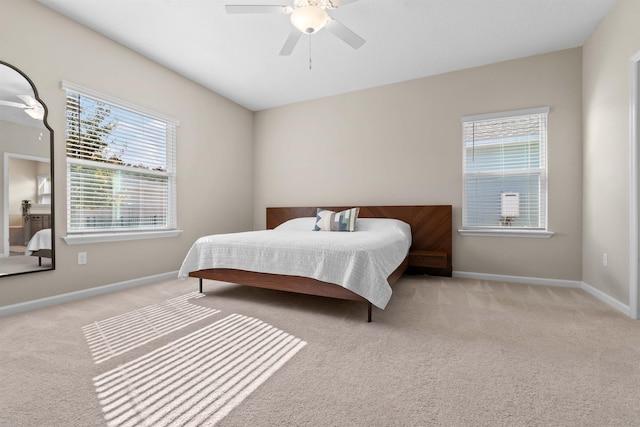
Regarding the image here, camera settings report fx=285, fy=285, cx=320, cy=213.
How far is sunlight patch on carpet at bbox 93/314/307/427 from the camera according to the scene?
1.16 m

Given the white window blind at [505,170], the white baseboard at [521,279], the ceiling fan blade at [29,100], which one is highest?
the ceiling fan blade at [29,100]

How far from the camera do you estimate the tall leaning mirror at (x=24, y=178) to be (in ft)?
7.38

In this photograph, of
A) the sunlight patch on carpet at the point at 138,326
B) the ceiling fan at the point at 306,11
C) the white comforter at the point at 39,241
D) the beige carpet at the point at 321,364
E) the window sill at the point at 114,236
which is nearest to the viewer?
the beige carpet at the point at 321,364

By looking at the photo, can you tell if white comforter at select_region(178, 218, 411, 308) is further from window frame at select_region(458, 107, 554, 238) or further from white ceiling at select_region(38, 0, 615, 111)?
white ceiling at select_region(38, 0, 615, 111)

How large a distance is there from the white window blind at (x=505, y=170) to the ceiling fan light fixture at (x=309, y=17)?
233 cm

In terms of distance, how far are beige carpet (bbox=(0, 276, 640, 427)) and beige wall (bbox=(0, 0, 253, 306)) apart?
45cm

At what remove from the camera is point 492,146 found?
3471mm

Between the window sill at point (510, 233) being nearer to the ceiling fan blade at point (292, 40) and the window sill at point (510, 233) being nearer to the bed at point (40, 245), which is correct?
the ceiling fan blade at point (292, 40)

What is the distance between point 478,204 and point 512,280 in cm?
96

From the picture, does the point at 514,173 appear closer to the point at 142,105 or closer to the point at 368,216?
the point at 368,216

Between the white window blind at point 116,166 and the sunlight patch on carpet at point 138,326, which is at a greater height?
the white window blind at point 116,166

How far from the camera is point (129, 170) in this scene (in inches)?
125

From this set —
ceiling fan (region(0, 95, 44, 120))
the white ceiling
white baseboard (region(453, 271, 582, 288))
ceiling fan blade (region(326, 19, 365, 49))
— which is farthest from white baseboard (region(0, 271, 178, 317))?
white baseboard (region(453, 271, 582, 288))

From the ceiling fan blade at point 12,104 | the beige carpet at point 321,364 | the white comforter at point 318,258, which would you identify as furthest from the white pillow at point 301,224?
the ceiling fan blade at point 12,104
